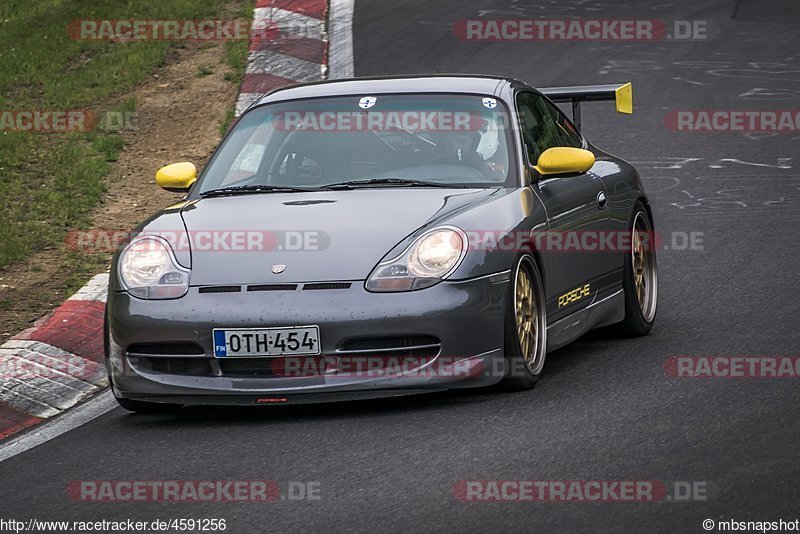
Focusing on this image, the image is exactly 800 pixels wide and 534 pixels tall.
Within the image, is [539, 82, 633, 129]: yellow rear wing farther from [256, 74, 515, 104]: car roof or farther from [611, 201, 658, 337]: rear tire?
[256, 74, 515, 104]: car roof

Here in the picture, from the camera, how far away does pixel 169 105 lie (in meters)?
14.5

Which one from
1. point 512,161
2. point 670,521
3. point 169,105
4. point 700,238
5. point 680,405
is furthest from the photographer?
point 169,105

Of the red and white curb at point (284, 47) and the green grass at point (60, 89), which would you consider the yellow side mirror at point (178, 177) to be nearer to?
the green grass at point (60, 89)

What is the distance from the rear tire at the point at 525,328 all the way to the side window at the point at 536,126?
816mm

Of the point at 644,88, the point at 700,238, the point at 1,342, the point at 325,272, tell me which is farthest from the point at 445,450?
the point at 644,88

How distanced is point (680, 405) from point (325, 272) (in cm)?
154

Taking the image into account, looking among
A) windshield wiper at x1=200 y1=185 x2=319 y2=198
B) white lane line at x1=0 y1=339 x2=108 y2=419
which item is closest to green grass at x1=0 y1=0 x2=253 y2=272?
white lane line at x1=0 y1=339 x2=108 y2=419

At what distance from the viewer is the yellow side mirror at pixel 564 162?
7.20 m

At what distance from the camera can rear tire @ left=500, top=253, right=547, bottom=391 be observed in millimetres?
6496

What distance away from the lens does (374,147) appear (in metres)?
7.40

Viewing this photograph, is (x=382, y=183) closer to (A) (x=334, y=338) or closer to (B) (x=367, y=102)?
(B) (x=367, y=102)

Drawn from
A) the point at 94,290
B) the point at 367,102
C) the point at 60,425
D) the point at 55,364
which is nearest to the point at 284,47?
the point at 94,290

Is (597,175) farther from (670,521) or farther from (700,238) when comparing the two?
(670,521)

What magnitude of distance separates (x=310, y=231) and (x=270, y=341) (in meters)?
0.58
